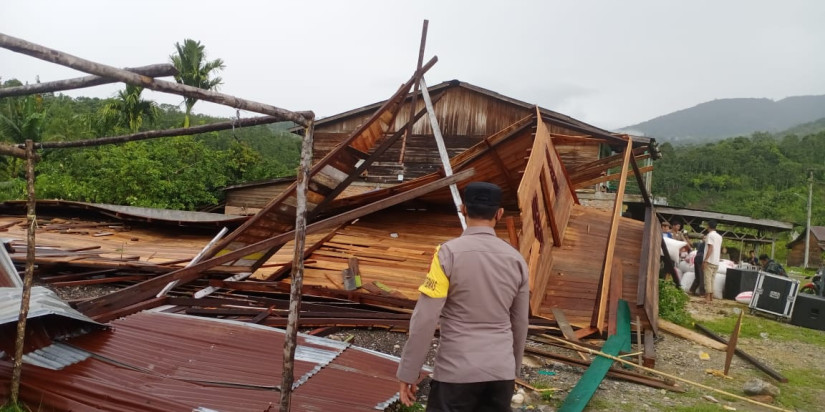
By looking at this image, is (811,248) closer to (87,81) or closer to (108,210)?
(108,210)

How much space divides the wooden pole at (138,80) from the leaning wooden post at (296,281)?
0.64ft

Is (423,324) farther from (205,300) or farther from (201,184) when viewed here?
(201,184)

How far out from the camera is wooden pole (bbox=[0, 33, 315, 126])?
2.07m

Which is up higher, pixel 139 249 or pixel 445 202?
pixel 445 202

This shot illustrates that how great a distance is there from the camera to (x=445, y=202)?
777cm

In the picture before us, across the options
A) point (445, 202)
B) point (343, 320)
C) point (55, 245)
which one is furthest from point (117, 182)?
point (343, 320)

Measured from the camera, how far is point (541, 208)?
19.3ft

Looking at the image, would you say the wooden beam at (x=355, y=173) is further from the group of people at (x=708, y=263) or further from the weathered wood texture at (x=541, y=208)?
the group of people at (x=708, y=263)

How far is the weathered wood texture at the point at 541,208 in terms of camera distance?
5.04m

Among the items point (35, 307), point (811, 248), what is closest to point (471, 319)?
point (35, 307)

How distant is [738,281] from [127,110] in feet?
93.2

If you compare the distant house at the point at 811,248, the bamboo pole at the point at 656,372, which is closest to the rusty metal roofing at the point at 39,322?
the bamboo pole at the point at 656,372

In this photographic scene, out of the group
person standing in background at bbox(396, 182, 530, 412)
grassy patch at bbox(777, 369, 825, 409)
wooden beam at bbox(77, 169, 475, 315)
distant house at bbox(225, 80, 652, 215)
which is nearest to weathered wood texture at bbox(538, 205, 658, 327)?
grassy patch at bbox(777, 369, 825, 409)

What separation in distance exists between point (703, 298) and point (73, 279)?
11.3m
